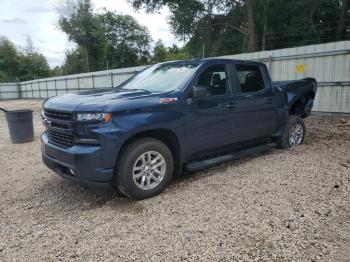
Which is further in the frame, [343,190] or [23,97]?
[23,97]

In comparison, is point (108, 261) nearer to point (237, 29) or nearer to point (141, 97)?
point (141, 97)

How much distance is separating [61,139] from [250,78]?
335cm

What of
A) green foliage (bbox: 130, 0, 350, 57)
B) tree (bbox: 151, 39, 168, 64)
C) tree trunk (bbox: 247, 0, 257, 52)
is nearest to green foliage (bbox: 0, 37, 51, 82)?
tree (bbox: 151, 39, 168, 64)

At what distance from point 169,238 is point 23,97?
42.6m

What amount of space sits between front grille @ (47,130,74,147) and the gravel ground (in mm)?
813

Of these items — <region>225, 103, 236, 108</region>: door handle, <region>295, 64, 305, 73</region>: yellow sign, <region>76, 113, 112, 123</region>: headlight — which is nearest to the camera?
<region>76, 113, 112, 123</region>: headlight

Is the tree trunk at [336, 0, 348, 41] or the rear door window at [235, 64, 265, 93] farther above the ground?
the tree trunk at [336, 0, 348, 41]

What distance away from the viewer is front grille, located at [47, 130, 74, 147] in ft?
12.3

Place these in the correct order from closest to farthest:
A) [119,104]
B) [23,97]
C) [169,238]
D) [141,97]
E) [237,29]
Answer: [169,238] → [119,104] → [141,97] → [237,29] → [23,97]

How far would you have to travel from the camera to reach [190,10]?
78.3 feet

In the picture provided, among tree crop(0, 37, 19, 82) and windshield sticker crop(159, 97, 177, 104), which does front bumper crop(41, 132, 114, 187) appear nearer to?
windshield sticker crop(159, 97, 177, 104)

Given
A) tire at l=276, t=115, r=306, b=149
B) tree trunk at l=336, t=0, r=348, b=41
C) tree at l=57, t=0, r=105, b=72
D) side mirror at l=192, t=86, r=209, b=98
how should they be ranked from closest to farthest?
side mirror at l=192, t=86, r=209, b=98
tire at l=276, t=115, r=306, b=149
tree trunk at l=336, t=0, r=348, b=41
tree at l=57, t=0, r=105, b=72

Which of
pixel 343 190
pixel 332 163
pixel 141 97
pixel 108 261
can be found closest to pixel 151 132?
pixel 141 97

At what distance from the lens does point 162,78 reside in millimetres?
4750
